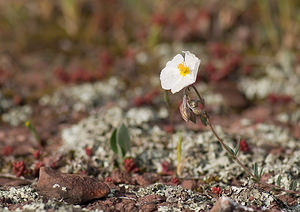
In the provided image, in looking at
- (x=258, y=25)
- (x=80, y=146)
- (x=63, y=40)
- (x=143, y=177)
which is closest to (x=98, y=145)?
(x=80, y=146)

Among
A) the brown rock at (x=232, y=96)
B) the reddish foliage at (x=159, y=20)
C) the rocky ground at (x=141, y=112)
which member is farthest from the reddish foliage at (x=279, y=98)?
the reddish foliage at (x=159, y=20)

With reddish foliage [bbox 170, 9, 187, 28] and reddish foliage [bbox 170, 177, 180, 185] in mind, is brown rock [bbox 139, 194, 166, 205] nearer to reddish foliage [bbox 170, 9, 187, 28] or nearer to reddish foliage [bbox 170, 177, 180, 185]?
reddish foliage [bbox 170, 177, 180, 185]

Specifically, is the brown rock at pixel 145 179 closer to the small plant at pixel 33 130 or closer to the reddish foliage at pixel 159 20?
the small plant at pixel 33 130

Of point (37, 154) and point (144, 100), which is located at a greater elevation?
point (144, 100)

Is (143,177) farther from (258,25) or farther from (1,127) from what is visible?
(258,25)

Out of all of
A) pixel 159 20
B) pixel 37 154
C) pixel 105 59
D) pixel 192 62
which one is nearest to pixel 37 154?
pixel 37 154

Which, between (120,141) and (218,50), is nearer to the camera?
(120,141)

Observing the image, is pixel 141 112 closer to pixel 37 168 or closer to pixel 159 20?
pixel 37 168
